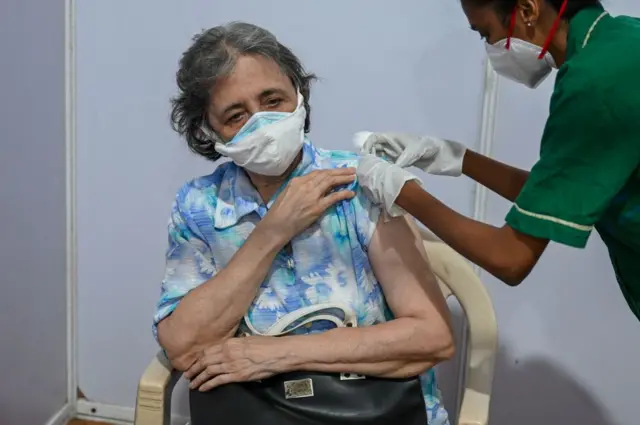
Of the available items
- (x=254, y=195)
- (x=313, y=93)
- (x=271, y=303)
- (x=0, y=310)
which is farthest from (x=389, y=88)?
(x=0, y=310)

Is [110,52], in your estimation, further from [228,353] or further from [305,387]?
[305,387]

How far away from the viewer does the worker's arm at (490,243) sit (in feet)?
4.01

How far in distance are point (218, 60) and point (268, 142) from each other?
0.22m

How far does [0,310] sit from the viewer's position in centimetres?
203

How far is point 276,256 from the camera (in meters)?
1.56

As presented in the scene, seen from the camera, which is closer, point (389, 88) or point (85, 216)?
point (389, 88)

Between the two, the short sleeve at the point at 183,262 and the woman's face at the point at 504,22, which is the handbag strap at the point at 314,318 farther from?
the woman's face at the point at 504,22

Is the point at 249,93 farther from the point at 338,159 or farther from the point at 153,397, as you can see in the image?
the point at 153,397

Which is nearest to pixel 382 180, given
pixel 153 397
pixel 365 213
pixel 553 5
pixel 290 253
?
pixel 365 213

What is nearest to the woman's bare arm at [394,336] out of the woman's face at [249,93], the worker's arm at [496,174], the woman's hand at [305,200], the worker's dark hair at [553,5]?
the woman's hand at [305,200]

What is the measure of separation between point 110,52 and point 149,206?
0.50 metres

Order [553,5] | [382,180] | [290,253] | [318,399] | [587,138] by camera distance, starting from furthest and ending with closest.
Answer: [290,253] < [318,399] < [382,180] < [553,5] < [587,138]

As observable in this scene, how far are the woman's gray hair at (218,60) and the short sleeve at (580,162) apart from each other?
0.60 m

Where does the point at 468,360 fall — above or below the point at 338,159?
below
